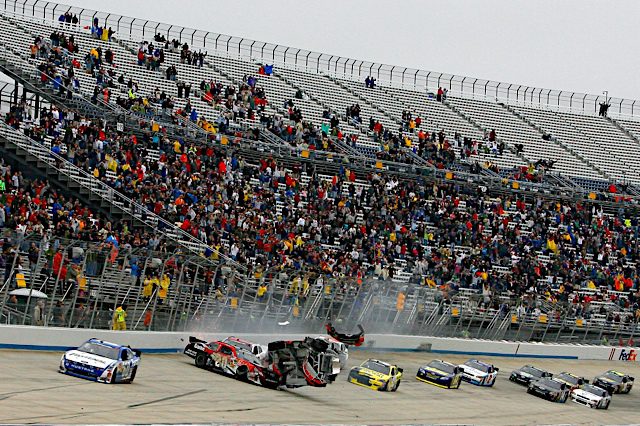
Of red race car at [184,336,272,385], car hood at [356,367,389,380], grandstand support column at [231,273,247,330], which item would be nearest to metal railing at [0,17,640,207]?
grandstand support column at [231,273,247,330]

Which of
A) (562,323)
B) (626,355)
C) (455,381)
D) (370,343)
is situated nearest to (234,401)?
(455,381)

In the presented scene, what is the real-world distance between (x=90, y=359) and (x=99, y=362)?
28cm

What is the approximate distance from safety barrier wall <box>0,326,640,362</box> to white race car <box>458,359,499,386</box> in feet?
13.4

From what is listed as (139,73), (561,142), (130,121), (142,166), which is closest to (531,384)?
(142,166)

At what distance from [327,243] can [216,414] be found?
915 inches

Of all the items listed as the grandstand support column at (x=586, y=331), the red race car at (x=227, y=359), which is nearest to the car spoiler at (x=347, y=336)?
the red race car at (x=227, y=359)

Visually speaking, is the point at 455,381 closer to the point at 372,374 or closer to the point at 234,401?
the point at 372,374

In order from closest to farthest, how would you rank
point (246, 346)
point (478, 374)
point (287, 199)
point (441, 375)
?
point (246, 346)
point (441, 375)
point (478, 374)
point (287, 199)

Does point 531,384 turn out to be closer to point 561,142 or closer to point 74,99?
point 74,99

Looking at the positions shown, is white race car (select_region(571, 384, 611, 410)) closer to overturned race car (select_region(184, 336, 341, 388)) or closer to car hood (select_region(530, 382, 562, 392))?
car hood (select_region(530, 382, 562, 392))

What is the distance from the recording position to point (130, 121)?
5044 cm

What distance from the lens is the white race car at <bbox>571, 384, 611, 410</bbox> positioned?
135ft

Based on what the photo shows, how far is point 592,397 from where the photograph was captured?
41250 mm

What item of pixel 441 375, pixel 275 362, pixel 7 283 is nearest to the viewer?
pixel 7 283
